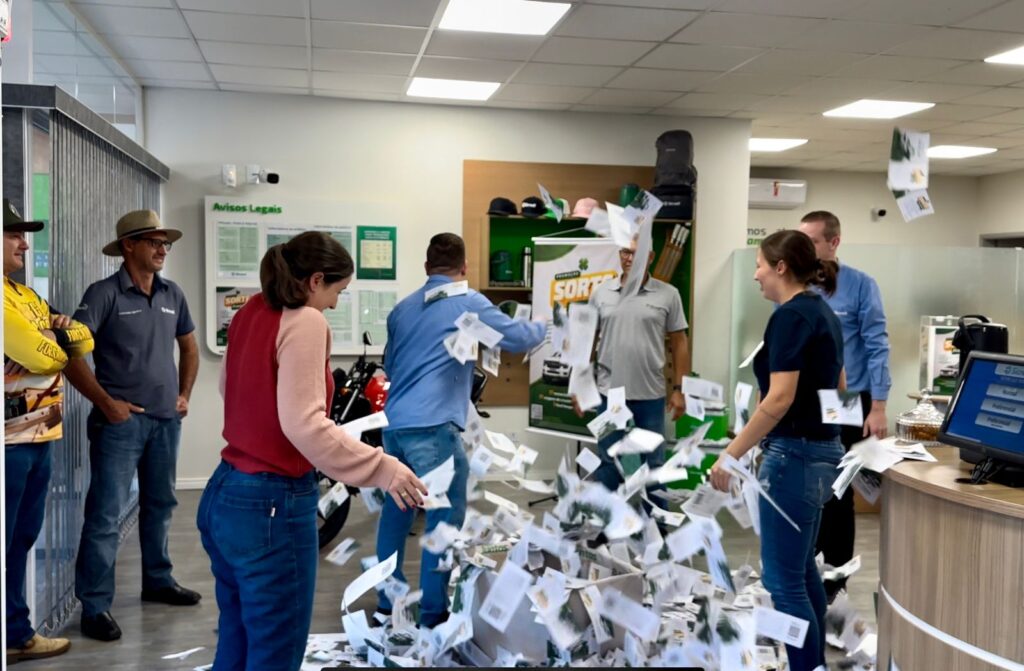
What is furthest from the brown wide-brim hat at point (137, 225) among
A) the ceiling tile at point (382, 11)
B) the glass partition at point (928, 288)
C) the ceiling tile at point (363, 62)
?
the glass partition at point (928, 288)

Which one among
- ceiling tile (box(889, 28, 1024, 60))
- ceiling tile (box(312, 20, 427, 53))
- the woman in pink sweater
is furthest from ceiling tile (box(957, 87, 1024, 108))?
the woman in pink sweater

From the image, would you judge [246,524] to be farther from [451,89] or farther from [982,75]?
[982,75]

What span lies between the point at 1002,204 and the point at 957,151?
1854 mm

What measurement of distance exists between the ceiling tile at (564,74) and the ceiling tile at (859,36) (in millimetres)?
1181

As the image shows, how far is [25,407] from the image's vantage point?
2.93m

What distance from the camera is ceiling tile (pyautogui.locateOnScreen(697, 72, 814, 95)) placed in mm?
5402

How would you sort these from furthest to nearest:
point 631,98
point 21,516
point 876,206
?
point 876,206
point 631,98
point 21,516

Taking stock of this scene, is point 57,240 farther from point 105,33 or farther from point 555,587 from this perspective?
point 555,587

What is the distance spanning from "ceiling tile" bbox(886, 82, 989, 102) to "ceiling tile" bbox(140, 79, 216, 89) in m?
4.60

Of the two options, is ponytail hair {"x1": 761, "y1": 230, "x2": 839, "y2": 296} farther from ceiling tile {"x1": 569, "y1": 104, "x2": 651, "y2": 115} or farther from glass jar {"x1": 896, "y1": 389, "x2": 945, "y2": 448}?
ceiling tile {"x1": 569, "y1": 104, "x2": 651, "y2": 115}

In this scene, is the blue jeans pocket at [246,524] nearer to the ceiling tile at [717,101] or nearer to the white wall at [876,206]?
the ceiling tile at [717,101]

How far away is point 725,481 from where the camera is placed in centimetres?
273

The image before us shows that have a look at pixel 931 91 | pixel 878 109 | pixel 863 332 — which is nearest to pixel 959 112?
pixel 878 109

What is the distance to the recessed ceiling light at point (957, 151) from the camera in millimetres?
7950
